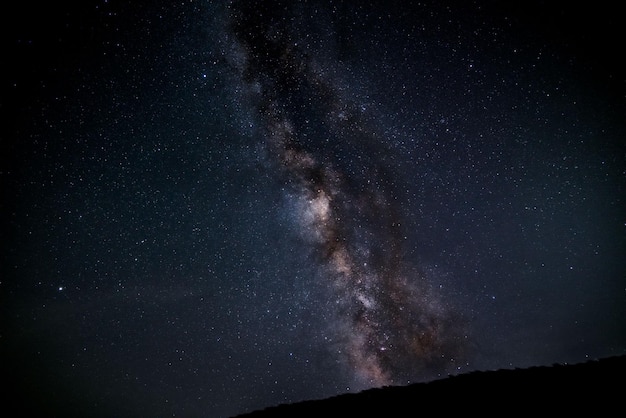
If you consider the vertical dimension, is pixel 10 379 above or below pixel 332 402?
above

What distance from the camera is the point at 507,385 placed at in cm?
462

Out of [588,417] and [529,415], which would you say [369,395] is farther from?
[588,417]

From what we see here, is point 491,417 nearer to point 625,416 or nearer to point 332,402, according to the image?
point 625,416

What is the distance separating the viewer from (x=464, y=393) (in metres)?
4.66

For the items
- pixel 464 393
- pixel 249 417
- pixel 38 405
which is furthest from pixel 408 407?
pixel 38 405

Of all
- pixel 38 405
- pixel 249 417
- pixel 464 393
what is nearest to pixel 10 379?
pixel 38 405

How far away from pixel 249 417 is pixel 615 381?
18.1 feet

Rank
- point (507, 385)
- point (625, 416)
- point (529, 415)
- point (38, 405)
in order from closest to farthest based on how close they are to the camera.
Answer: point (625, 416), point (529, 415), point (507, 385), point (38, 405)

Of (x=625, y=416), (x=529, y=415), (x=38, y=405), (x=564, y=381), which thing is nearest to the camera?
(x=625, y=416)

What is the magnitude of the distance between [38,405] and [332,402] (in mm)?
63962

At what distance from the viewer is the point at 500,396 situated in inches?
166

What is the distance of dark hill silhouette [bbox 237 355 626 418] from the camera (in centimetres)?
366

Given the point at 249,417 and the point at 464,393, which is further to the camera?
the point at 249,417

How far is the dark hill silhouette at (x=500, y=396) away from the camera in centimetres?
366
